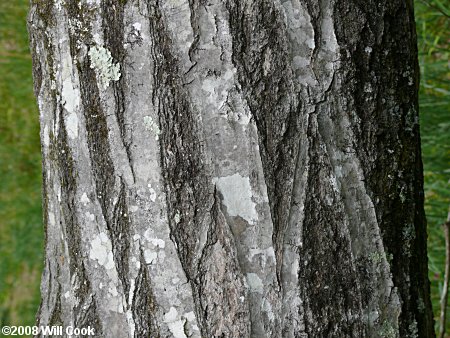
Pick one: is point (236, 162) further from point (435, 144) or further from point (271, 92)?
point (435, 144)

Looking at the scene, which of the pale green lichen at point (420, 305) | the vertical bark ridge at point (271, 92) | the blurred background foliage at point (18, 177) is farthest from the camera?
the blurred background foliage at point (18, 177)

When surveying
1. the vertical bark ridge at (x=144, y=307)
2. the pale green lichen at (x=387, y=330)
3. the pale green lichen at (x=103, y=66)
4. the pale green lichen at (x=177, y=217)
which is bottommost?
the pale green lichen at (x=387, y=330)

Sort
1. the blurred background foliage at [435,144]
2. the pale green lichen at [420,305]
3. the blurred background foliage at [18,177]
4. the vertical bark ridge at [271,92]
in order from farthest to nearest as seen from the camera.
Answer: the blurred background foliage at [18,177] < the blurred background foliage at [435,144] < the pale green lichen at [420,305] < the vertical bark ridge at [271,92]

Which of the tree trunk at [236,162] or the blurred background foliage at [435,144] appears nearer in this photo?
the tree trunk at [236,162]

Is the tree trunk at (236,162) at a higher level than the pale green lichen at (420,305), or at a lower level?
higher

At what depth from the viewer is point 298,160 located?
29.5 inches

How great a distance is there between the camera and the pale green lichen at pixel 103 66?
764 mm

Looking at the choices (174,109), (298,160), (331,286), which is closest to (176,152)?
(174,109)

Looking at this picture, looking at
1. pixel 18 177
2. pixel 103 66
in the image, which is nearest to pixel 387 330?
pixel 103 66

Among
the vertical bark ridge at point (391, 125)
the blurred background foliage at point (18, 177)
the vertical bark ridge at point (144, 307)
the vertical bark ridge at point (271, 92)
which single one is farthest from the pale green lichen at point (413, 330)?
the blurred background foliage at point (18, 177)

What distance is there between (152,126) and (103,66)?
110 mm

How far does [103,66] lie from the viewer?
77 cm

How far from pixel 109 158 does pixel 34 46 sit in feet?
0.78

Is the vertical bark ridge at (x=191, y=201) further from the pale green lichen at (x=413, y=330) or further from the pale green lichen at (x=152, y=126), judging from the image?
the pale green lichen at (x=413, y=330)
